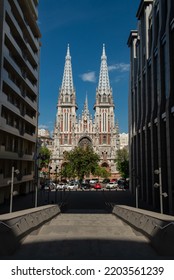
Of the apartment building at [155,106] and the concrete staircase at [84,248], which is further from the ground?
the apartment building at [155,106]

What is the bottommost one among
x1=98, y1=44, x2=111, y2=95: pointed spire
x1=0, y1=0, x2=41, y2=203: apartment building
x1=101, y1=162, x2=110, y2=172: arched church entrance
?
x1=101, y1=162, x2=110, y2=172: arched church entrance

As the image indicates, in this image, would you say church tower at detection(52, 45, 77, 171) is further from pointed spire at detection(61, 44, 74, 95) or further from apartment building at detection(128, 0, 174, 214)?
apartment building at detection(128, 0, 174, 214)

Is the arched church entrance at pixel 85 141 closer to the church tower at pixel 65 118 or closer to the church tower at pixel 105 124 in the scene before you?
the church tower at pixel 105 124

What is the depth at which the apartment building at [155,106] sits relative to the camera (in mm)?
23281

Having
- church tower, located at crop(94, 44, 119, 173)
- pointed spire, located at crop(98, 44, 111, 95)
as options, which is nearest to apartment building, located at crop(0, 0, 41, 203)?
church tower, located at crop(94, 44, 119, 173)

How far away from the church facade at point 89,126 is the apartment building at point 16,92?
59.7 meters

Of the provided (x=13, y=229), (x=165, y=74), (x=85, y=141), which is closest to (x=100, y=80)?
(x=85, y=141)

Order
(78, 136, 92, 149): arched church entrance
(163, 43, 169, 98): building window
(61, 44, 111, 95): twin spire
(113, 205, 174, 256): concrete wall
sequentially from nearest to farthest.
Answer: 1. (113, 205, 174, 256): concrete wall
2. (163, 43, 169, 98): building window
3. (78, 136, 92, 149): arched church entrance
4. (61, 44, 111, 95): twin spire

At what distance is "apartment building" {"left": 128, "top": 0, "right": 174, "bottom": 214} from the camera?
23281 millimetres

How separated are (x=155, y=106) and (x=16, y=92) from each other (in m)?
16.1

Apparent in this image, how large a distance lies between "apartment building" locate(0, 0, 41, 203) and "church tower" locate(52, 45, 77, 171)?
5936 cm

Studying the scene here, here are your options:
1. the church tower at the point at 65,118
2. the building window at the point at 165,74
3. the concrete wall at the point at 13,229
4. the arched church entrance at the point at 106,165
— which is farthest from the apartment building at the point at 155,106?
the church tower at the point at 65,118

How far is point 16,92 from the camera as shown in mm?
30844
